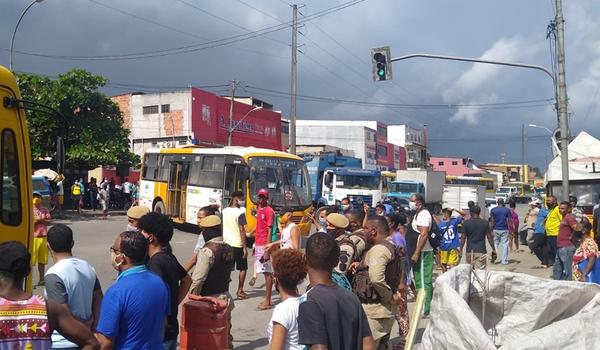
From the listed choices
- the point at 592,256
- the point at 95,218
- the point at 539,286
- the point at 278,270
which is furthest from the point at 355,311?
the point at 95,218

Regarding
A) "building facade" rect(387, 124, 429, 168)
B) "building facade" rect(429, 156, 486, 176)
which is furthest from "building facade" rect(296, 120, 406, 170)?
"building facade" rect(429, 156, 486, 176)

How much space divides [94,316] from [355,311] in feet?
6.87

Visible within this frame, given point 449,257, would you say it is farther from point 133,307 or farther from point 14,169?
point 133,307

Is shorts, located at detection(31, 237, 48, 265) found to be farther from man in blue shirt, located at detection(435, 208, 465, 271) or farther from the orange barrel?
man in blue shirt, located at detection(435, 208, 465, 271)

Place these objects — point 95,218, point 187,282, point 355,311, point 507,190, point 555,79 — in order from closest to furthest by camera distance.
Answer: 1. point 355,311
2. point 187,282
3. point 555,79
4. point 95,218
5. point 507,190

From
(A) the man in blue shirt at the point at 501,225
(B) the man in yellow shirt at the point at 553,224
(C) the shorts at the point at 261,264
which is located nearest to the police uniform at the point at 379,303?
(C) the shorts at the point at 261,264

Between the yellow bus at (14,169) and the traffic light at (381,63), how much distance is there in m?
13.5

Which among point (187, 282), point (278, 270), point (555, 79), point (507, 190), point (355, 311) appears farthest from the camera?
point (507, 190)

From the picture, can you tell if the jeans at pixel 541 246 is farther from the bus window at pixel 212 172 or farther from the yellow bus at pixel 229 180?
the bus window at pixel 212 172

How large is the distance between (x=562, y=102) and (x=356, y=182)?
16845 mm

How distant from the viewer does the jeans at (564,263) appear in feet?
34.5

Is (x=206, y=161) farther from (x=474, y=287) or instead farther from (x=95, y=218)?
(x=474, y=287)

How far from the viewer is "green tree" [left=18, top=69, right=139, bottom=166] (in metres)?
27.6

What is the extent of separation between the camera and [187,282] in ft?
16.5
